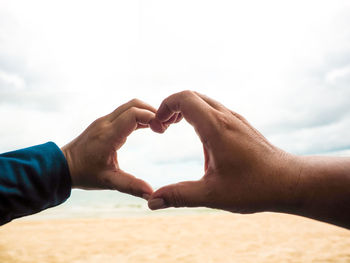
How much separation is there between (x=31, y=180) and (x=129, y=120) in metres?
0.66

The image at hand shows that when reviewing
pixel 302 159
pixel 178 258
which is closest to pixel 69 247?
pixel 178 258

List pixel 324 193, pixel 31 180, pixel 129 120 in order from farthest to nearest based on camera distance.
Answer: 1. pixel 129 120
2. pixel 31 180
3. pixel 324 193

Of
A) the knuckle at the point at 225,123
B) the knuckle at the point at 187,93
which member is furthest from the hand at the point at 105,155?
the knuckle at the point at 225,123

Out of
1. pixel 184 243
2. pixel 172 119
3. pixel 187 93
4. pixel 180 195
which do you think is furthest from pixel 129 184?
pixel 184 243

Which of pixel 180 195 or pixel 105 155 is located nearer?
pixel 180 195

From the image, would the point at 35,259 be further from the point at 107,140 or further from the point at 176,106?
the point at 176,106

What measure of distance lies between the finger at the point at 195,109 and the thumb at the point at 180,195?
261 mm

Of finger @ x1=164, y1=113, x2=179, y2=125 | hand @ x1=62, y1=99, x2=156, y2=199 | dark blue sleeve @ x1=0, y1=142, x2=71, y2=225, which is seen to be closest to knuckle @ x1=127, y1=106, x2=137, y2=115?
hand @ x1=62, y1=99, x2=156, y2=199

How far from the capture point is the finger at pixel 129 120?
1.89m

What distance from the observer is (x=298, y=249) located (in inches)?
210

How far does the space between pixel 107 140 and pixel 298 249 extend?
4.81 m

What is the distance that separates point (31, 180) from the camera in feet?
5.64

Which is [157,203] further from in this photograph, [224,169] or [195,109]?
[195,109]

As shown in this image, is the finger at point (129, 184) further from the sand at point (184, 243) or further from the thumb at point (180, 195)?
the sand at point (184, 243)
